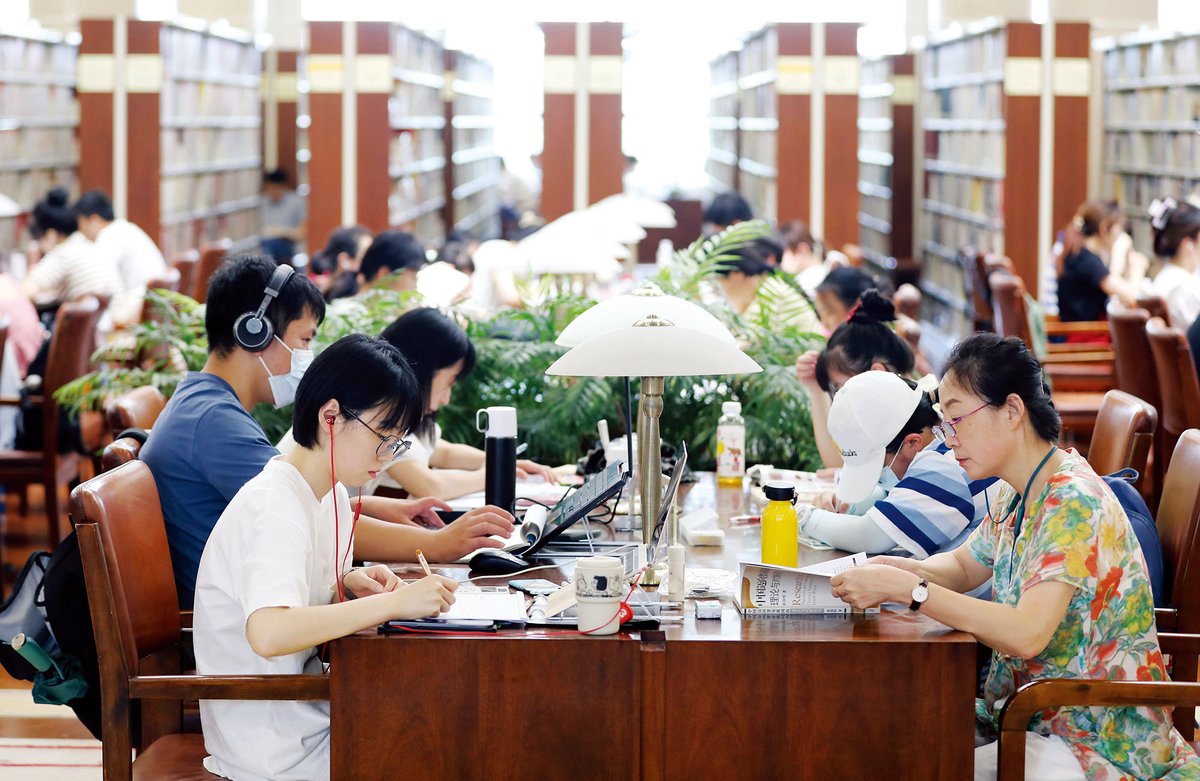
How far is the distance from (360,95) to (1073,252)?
388 cm

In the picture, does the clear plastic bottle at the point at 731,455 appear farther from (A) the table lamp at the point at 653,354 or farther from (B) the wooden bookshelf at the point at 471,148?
(B) the wooden bookshelf at the point at 471,148

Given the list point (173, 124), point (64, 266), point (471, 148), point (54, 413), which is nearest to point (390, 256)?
point (54, 413)

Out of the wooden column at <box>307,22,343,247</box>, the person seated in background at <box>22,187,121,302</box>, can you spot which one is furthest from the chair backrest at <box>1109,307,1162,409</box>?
the wooden column at <box>307,22,343,247</box>

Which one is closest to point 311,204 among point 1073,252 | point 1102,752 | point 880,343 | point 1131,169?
point 1073,252

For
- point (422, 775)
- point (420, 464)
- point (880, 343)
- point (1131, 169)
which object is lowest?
point (422, 775)

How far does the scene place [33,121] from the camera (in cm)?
845

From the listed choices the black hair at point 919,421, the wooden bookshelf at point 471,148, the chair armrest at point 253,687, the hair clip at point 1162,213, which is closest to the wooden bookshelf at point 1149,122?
the hair clip at point 1162,213

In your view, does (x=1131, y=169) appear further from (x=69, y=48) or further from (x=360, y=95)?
(x=69, y=48)

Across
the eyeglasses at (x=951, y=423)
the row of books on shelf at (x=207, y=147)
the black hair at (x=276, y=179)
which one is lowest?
the eyeglasses at (x=951, y=423)

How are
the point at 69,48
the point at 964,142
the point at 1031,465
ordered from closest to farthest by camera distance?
the point at 1031,465, the point at 69,48, the point at 964,142

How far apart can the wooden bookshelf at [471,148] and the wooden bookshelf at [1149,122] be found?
4.52 metres

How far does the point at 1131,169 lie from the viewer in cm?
930

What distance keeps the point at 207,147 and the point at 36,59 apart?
1.37 m

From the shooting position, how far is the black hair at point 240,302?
2.66 metres
